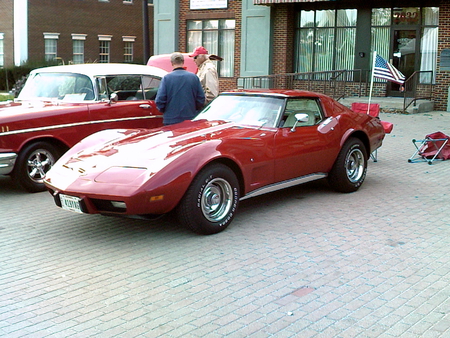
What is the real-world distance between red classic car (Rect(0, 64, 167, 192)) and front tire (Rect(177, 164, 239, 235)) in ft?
10.6

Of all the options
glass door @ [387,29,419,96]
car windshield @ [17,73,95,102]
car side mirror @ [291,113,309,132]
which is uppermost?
glass door @ [387,29,419,96]

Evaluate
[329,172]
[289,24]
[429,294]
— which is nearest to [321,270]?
[429,294]

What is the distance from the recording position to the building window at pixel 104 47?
119 feet

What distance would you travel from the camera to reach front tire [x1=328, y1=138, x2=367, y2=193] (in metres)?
7.91

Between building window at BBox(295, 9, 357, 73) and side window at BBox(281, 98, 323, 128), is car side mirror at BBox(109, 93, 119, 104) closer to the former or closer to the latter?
side window at BBox(281, 98, 323, 128)

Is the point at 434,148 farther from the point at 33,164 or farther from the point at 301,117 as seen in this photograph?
the point at 33,164

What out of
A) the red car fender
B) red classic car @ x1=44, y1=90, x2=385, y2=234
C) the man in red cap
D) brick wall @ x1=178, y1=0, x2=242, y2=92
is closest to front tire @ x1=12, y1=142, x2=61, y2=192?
red classic car @ x1=44, y1=90, x2=385, y2=234

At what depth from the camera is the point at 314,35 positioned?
77.6 feet

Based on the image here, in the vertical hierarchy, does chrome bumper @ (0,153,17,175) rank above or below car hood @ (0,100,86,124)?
below

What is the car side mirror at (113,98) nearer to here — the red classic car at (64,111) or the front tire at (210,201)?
the red classic car at (64,111)

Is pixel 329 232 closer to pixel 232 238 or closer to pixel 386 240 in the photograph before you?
pixel 386 240

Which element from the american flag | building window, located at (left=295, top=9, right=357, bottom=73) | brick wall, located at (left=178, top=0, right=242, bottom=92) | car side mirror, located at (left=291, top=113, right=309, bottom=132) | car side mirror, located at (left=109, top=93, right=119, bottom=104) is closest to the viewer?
car side mirror, located at (left=291, top=113, right=309, bottom=132)

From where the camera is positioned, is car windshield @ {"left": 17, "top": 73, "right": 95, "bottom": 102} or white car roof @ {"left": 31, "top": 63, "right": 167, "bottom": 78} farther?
white car roof @ {"left": 31, "top": 63, "right": 167, "bottom": 78}

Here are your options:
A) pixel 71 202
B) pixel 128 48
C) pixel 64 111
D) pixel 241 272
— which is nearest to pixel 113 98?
pixel 64 111
